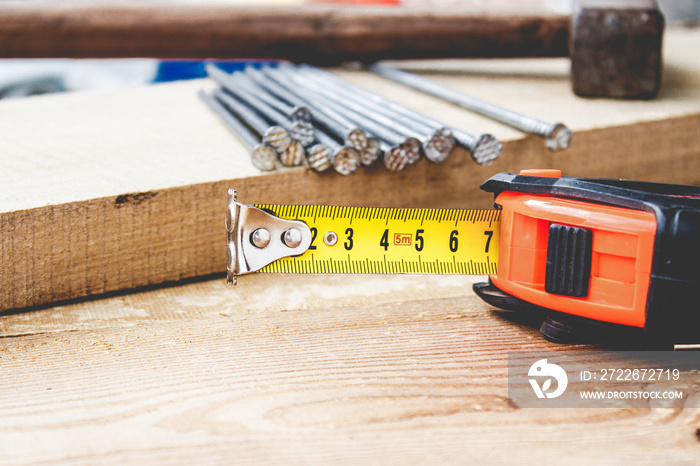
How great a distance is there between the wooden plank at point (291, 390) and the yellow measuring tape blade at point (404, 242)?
4.1 inches

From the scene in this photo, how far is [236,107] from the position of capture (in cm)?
150

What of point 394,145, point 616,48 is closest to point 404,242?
point 394,145

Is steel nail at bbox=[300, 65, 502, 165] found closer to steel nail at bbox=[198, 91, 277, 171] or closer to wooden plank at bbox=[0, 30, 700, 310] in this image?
wooden plank at bbox=[0, 30, 700, 310]

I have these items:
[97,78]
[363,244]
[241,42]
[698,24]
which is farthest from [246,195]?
[698,24]

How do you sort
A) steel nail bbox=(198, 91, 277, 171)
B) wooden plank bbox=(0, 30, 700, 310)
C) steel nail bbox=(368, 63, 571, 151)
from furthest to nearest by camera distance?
steel nail bbox=(368, 63, 571, 151)
steel nail bbox=(198, 91, 277, 171)
wooden plank bbox=(0, 30, 700, 310)

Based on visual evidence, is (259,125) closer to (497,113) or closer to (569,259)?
(497,113)

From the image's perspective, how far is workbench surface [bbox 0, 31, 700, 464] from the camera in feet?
2.30

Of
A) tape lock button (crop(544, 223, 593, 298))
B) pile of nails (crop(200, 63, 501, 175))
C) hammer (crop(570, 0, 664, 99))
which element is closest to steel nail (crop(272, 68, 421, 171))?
pile of nails (crop(200, 63, 501, 175))

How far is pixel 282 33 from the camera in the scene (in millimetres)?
1958

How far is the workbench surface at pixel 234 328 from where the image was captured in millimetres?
700

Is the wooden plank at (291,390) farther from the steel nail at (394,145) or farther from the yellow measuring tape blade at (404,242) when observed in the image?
the steel nail at (394,145)

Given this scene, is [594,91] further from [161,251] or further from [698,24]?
[698,24]

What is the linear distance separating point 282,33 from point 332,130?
836 mm

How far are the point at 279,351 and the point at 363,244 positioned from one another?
0.19 meters
